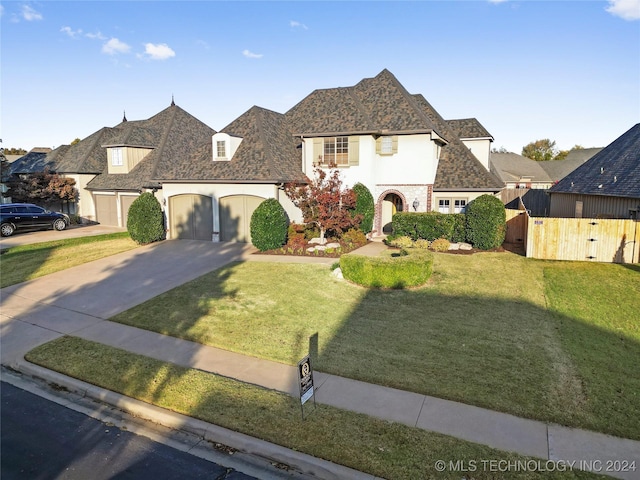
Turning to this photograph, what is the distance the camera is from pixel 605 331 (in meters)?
10.3

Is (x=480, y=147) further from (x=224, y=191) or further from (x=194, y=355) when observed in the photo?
(x=194, y=355)

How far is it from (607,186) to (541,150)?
82.0 metres

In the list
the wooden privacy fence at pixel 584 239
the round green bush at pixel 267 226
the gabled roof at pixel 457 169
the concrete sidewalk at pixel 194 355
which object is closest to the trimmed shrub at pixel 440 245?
the wooden privacy fence at pixel 584 239

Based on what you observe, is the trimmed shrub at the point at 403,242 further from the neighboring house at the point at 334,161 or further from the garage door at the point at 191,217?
the garage door at the point at 191,217

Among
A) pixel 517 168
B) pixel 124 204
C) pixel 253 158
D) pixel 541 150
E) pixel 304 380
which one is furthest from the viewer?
pixel 541 150

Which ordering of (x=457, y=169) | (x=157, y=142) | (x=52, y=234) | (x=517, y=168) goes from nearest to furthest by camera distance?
(x=457, y=169) < (x=52, y=234) < (x=157, y=142) < (x=517, y=168)

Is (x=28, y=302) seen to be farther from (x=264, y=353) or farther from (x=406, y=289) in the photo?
(x=406, y=289)

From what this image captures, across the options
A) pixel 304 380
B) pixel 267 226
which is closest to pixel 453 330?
pixel 304 380

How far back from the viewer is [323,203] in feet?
62.2

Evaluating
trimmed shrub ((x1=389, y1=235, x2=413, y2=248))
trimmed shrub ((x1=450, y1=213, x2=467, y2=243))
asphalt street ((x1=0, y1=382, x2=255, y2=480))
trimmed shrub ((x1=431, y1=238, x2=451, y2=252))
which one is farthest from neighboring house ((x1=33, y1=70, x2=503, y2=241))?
asphalt street ((x1=0, y1=382, x2=255, y2=480))

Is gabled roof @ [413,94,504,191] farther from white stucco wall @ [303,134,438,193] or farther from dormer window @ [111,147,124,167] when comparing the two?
dormer window @ [111,147,124,167]

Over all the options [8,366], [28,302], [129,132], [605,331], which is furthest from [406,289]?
[129,132]

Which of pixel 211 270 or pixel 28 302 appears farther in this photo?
pixel 211 270

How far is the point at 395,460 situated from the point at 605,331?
7.50m
